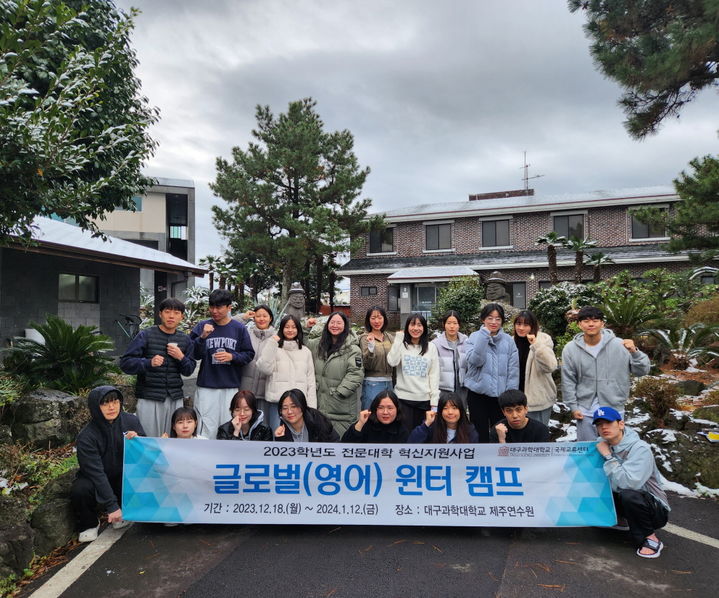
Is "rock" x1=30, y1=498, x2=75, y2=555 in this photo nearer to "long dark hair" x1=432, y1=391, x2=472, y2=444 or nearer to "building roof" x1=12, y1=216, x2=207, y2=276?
"long dark hair" x1=432, y1=391, x2=472, y2=444

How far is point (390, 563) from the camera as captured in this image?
3.49 m

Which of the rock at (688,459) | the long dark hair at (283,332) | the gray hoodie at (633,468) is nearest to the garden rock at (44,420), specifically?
the long dark hair at (283,332)

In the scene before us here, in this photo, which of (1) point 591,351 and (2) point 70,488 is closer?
(2) point 70,488

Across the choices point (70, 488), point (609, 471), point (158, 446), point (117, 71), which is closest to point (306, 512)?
point (158, 446)

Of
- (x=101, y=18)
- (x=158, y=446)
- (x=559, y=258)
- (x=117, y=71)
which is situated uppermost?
(x=101, y=18)

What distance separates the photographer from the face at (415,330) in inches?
195

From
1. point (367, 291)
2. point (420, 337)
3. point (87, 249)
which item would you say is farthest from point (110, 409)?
point (367, 291)

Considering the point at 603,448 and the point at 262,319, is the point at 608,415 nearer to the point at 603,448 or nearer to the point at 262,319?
the point at 603,448

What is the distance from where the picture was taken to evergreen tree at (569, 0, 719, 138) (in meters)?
7.38

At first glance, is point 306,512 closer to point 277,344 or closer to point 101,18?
point 277,344

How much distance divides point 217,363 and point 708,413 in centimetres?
581

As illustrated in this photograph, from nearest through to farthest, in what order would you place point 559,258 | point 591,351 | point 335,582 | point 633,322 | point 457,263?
point 335,582
point 591,351
point 633,322
point 559,258
point 457,263

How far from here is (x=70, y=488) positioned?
13.4ft

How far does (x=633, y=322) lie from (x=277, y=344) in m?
8.39
